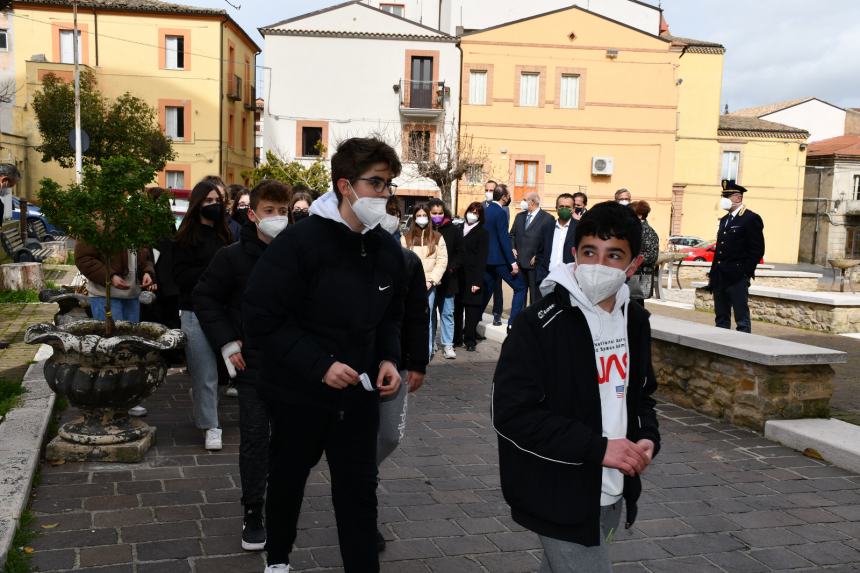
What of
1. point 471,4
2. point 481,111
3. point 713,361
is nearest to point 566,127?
point 481,111

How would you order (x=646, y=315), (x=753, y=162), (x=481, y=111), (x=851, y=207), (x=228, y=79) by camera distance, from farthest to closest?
(x=851, y=207)
(x=753, y=162)
(x=228, y=79)
(x=481, y=111)
(x=646, y=315)

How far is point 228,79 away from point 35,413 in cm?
4062

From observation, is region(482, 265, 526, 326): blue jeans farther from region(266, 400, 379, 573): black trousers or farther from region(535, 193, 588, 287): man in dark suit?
region(266, 400, 379, 573): black trousers

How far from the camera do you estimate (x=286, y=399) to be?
10.5ft

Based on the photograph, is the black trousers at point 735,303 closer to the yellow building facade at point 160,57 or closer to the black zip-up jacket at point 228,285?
the black zip-up jacket at point 228,285

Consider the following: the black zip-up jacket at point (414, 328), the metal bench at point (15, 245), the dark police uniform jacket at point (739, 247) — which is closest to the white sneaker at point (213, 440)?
the black zip-up jacket at point (414, 328)

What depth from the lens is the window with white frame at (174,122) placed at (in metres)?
42.5

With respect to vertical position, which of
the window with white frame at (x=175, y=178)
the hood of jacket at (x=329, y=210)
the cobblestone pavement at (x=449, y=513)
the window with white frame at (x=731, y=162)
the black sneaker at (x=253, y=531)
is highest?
the window with white frame at (x=731, y=162)

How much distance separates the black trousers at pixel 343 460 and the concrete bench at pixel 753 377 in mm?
4063

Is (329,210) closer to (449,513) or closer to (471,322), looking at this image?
(449,513)

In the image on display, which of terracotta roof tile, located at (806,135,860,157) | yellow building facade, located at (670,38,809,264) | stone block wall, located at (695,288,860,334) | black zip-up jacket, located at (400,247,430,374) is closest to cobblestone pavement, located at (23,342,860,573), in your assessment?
black zip-up jacket, located at (400,247,430,374)

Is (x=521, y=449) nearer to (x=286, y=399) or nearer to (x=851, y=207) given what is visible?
(x=286, y=399)

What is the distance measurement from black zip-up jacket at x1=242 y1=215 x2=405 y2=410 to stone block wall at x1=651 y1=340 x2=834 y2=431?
4.28 metres

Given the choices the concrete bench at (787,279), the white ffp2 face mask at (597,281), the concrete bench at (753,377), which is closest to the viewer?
the white ffp2 face mask at (597,281)
